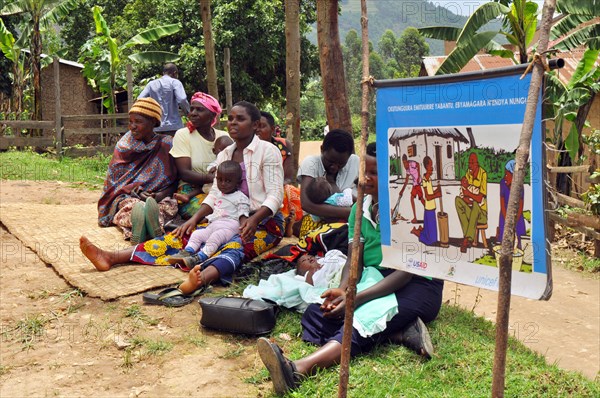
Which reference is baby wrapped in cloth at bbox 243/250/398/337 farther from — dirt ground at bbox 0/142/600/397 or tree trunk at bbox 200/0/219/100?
tree trunk at bbox 200/0/219/100

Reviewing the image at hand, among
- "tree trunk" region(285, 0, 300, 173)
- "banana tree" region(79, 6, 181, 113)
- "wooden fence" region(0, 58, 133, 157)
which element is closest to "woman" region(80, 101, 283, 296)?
"tree trunk" region(285, 0, 300, 173)

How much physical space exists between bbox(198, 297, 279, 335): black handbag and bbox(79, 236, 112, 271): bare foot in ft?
4.18

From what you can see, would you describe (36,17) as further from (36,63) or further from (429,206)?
(429,206)

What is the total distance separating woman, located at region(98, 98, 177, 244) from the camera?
18.4ft

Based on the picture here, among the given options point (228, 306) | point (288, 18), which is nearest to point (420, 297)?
point (228, 306)

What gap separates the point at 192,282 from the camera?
4207 millimetres

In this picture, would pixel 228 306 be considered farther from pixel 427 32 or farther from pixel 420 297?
pixel 427 32

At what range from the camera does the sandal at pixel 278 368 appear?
9.89 feet

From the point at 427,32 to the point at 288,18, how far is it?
378cm

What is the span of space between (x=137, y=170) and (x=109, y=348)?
2489mm

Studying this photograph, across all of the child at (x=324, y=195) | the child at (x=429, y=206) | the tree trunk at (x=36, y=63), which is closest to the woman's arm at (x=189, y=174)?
the child at (x=324, y=195)

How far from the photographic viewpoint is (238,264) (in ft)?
14.9

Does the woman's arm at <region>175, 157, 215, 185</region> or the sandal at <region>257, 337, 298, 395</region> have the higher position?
the woman's arm at <region>175, 157, 215, 185</region>

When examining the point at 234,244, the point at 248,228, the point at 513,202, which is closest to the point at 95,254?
the point at 234,244
